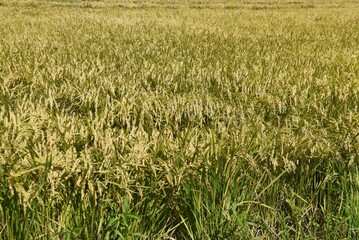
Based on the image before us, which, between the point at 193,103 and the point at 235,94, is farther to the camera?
the point at 235,94

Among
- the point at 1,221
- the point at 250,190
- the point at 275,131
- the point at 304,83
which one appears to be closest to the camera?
the point at 1,221

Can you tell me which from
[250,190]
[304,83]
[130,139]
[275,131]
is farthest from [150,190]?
[304,83]

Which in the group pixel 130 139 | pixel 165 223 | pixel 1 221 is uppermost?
pixel 130 139

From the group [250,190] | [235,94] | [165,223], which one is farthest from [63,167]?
Answer: [235,94]

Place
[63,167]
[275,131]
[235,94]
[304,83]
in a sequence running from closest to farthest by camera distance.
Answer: [63,167], [275,131], [235,94], [304,83]

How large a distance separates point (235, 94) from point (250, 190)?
5.77 feet

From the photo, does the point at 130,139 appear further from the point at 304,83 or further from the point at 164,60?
the point at 164,60

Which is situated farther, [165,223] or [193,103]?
[193,103]

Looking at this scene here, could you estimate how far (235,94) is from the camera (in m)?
3.66

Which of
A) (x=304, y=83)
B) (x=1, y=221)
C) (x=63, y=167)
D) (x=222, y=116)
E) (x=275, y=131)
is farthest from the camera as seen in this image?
(x=304, y=83)

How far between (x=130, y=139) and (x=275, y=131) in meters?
1.18

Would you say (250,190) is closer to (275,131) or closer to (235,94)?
(275,131)

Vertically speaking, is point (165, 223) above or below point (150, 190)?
below

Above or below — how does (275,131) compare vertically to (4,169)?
below
